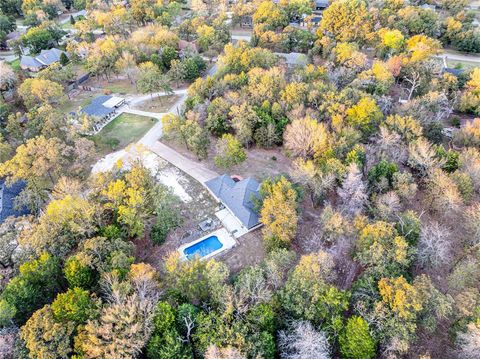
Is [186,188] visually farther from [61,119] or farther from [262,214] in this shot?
[61,119]

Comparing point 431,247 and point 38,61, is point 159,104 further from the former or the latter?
point 431,247

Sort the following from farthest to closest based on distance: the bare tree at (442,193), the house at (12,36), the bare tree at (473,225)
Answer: the house at (12,36) → the bare tree at (442,193) → the bare tree at (473,225)

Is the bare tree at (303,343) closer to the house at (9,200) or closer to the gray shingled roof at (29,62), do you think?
the house at (9,200)

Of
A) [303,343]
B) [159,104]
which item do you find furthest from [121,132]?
[303,343]

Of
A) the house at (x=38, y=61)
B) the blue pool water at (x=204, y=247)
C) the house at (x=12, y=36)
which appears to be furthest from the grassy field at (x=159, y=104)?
the house at (x=12, y=36)

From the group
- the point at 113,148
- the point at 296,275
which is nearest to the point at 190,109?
the point at 113,148

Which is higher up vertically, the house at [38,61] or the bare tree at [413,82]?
the house at [38,61]

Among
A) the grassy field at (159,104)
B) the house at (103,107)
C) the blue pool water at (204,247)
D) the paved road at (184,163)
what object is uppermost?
the house at (103,107)
